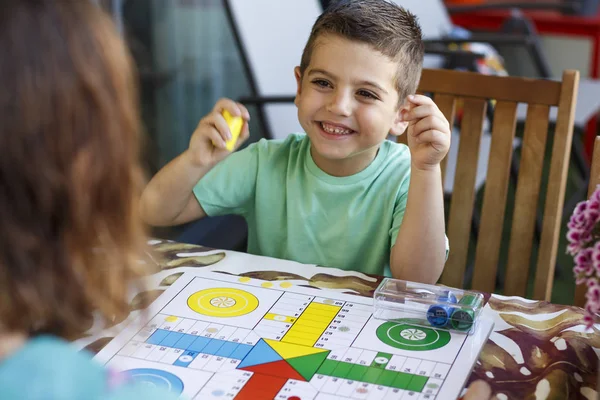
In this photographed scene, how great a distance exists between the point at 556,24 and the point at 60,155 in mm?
3328

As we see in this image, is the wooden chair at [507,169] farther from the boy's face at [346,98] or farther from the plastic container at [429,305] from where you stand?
the plastic container at [429,305]

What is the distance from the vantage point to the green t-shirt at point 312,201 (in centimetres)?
127

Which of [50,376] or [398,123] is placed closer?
[50,376]

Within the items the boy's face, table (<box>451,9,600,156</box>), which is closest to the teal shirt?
the boy's face

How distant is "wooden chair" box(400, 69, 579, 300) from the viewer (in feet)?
4.57

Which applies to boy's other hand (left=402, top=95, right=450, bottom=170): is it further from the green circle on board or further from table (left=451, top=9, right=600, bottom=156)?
table (left=451, top=9, right=600, bottom=156)

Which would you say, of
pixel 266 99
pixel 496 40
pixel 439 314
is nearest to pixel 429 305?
pixel 439 314

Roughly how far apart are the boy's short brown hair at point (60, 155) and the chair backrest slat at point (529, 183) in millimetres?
984

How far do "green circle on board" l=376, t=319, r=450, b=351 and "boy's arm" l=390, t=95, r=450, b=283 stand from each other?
0.22m

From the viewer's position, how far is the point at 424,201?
3.68ft

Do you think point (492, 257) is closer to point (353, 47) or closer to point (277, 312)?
point (353, 47)

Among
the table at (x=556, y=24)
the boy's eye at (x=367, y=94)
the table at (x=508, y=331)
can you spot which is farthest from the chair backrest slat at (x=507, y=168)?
the table at (x=556, y=24)

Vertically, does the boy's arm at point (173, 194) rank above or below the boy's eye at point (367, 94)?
below

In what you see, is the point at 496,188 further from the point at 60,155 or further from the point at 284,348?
the point at 60,155
